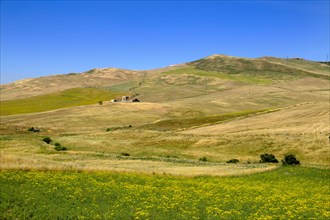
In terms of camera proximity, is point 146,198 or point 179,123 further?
point 179,123

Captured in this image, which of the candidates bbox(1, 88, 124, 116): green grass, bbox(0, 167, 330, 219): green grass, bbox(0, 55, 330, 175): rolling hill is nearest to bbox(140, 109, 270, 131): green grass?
bbox(0, 55, 330, 175): rolling hill

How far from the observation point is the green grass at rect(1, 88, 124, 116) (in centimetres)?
15150

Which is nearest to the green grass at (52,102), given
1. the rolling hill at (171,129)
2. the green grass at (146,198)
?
the rolling hill at (171,129)

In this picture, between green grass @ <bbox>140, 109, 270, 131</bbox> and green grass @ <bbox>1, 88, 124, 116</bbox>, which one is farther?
green grass @ <bbox>1, 88, 124, 116</bbox>

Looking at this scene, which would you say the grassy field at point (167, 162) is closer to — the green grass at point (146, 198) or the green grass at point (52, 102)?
the green grass at point (146, 198)

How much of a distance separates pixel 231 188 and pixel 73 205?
12109 mm

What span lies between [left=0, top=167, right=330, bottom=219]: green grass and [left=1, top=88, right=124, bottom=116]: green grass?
121 meters

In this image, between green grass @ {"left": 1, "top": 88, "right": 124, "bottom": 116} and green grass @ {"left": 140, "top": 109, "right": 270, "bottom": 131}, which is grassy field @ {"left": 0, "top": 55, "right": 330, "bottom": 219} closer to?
green grass @ {"left": 140, "top": 109, "right": 270, "bottom": 131}

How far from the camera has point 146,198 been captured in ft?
74.6

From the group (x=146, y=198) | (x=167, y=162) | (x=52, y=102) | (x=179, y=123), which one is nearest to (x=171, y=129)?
(x=179, y=123)

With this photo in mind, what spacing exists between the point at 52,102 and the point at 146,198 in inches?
6187

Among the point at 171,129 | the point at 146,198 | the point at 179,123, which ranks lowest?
the point at 171,129

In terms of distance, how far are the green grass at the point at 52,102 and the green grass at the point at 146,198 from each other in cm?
12131

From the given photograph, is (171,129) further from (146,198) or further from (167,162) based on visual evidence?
(146,198)
